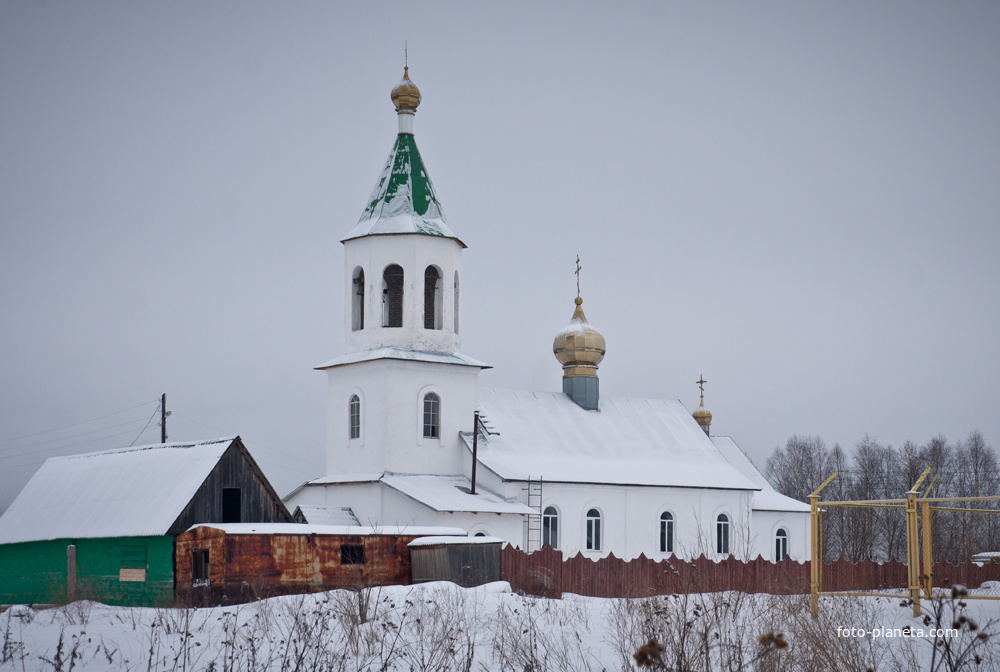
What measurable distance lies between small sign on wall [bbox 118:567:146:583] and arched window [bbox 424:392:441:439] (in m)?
11.6

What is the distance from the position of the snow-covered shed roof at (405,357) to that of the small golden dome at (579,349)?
6.25 meters

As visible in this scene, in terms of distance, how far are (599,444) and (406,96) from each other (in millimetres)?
12235

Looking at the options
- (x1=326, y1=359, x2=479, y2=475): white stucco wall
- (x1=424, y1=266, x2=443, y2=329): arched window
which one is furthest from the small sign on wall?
(x1=424, y1=266, x2=443, y2=329): arched window

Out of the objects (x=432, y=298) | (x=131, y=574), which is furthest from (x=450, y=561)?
(x=432, y=298)

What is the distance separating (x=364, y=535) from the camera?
2470cm

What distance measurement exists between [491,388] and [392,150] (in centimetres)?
818

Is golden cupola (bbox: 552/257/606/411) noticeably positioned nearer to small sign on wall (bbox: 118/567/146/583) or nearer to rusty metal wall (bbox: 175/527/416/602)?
rusty metal wall (bbox: 175/527/416/602)

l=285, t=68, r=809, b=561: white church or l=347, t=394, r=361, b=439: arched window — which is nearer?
l=285, t=68, r=809, b=561: white church

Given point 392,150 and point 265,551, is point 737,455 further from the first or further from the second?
point 265,551

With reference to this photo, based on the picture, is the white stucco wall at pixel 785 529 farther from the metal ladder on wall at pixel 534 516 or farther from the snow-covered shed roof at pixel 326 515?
the snow-covered shed roof at pixel 326 515

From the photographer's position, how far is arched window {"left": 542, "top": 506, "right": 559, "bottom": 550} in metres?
34.0

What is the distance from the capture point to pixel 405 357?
34.1 meters

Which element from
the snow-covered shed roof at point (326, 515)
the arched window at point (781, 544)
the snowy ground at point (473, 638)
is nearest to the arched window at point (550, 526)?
the snow-covered shed roof at point (326, 515)

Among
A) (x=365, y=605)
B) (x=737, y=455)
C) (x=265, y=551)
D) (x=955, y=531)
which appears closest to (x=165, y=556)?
(x=265, y=551)
